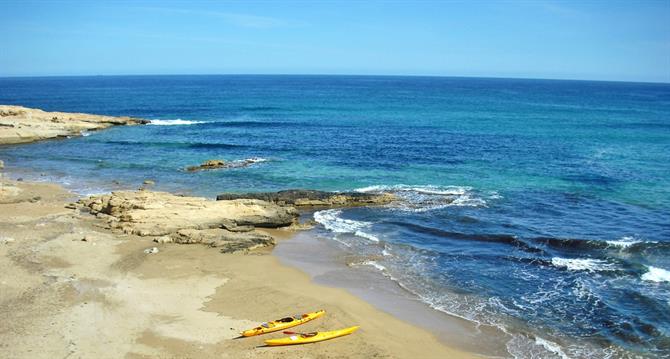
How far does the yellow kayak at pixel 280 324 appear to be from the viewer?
688 inches

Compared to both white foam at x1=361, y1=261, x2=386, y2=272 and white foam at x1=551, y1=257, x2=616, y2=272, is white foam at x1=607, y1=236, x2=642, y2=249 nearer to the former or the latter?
white foam at x1=551, y1=257, x2=616, y2=272

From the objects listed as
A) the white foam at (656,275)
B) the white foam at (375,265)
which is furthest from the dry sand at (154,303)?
the white foam at (656,275)

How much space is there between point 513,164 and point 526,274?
24369mm

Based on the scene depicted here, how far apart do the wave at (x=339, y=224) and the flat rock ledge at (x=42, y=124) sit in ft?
137

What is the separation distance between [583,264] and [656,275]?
297 centimetres

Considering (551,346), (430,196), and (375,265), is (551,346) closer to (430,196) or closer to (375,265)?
(375,265)

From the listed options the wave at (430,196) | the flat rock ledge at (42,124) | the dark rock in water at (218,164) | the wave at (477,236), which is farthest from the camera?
the flat rock ledge at (42,124)

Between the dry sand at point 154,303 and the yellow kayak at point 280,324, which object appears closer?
the dry sand at point 154,303

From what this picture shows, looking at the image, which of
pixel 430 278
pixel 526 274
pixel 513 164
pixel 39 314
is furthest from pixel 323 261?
pixel 513 164

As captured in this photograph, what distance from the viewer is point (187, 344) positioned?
16.9 metres

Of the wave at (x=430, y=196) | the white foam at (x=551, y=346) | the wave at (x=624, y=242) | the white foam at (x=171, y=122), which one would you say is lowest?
the white foam at (x=551, y=346)

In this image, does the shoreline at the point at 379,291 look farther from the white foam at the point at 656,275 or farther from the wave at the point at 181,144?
the wave at the point at 181,144

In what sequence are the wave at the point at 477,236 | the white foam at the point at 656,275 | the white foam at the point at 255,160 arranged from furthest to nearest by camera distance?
the white foam at the point at 255,160, the wave at the point at 477,236, the white foam at the point at 656,275

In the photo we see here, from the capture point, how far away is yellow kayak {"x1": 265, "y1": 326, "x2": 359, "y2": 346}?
16.8m
